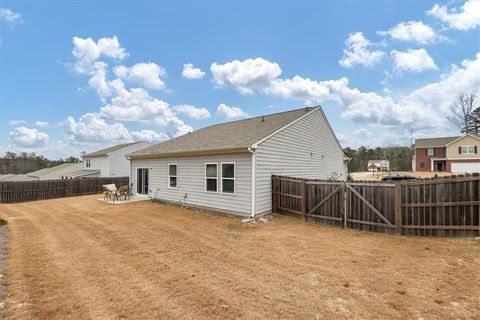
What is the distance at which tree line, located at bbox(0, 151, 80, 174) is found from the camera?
187 ft

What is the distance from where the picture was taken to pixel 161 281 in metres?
4.42

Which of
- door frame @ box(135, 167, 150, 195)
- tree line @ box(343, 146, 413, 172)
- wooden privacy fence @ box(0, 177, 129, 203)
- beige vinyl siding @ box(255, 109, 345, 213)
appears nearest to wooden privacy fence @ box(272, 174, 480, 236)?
beige vinyl siding @ box(255, 109, 345, 213)

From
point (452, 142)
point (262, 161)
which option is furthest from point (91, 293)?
point (452, 142)

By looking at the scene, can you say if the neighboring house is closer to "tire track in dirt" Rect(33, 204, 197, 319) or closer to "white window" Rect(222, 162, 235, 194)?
"white window" Rect(222, 162, 235, 194)

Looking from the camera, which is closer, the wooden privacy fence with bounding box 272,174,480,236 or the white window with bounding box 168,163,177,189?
the wooden privacy fence with bounding box 272,174,480,236

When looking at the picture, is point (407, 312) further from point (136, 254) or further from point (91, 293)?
point (136, 254)

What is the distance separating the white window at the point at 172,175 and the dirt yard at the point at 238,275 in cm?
575

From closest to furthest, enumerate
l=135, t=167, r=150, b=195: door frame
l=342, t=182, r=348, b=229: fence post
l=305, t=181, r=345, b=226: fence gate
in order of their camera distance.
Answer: l=342, t=182, r=348, b=229: fence post < l=305, t=181, r=345, b=226: fence gate < l=135, t=167, r=150, b=195: door frame

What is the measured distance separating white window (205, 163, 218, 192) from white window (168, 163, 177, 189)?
269cm

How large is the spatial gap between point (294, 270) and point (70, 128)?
31.5 meters

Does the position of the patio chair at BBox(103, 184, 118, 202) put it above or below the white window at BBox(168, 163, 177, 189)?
below

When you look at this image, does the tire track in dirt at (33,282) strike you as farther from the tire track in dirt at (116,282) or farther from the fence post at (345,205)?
the fence post at (345,205)

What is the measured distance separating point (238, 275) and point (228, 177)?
635 centimetres

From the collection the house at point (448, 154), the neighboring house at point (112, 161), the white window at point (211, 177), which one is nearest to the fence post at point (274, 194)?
the white window at point (211, 177)
